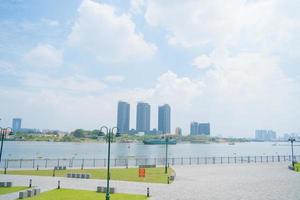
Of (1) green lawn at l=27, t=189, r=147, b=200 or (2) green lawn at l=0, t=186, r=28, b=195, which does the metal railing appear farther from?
(1) green lawn at l=27, t=189, r=147, b=200

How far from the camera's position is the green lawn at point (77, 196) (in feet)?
80.9

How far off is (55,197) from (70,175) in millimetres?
15163

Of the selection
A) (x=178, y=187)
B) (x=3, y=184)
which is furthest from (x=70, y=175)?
(x=178, y=187)

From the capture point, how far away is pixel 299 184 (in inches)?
1264

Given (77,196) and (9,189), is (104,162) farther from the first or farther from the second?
(77,196)

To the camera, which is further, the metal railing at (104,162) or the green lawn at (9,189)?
the metal railing at (104,162)

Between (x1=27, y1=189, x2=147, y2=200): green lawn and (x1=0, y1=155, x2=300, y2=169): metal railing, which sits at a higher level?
(x1=27, y1=189, x2=147, y2=200): green lawn

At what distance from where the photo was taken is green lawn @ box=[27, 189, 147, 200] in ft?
80.9

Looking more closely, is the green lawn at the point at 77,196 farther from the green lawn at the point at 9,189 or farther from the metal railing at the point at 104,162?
the metal railing at the point at 104,162

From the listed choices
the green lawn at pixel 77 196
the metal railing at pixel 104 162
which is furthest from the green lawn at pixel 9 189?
the metal railing at pixel 104 162

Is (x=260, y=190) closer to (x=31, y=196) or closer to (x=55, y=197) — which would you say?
(x=55, y=197)

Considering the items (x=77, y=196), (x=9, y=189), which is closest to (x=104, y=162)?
(x=9, y=189)

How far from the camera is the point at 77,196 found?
2534cm

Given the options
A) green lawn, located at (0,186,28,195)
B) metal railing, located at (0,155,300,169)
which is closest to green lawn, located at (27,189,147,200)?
green lawn, located at (0,186,28,195)
